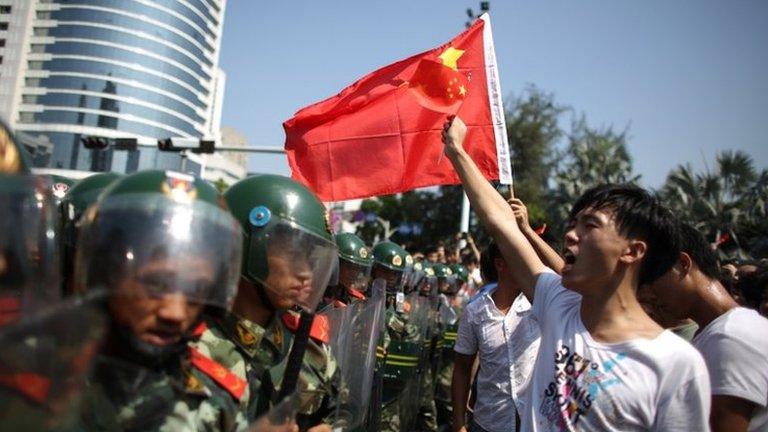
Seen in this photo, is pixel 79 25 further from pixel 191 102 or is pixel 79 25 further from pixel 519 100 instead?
pixel 519 100

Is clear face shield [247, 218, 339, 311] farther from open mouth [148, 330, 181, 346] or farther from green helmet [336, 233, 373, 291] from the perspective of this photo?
green helmet [336, 233, 373, 291]

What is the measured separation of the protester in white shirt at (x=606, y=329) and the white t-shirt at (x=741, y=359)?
398 millimetres

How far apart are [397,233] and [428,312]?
45.5m

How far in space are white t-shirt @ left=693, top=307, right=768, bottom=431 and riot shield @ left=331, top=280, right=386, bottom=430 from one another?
1.70 m


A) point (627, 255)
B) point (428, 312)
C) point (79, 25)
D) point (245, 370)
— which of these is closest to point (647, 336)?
point (627, 255)

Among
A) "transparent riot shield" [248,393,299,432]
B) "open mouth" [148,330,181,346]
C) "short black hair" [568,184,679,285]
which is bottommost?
"transparent riot shield" [248,393,299,432]

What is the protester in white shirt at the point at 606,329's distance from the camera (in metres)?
1.98

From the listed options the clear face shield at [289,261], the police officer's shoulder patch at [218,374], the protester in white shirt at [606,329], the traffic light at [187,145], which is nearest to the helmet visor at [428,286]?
the protester in white shirt at [606,329]

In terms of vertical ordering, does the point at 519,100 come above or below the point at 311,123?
above

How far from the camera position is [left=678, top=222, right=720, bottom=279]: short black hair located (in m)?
2.88

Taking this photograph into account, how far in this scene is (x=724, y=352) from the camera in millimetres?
2375

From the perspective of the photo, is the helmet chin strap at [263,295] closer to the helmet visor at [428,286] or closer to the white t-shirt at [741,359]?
the white t-shirt at [741,359]

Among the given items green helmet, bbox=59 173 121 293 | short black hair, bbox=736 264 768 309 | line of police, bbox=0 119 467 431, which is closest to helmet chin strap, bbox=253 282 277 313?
line of police, bbox=0 119 467 431

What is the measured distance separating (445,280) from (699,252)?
7169mm
